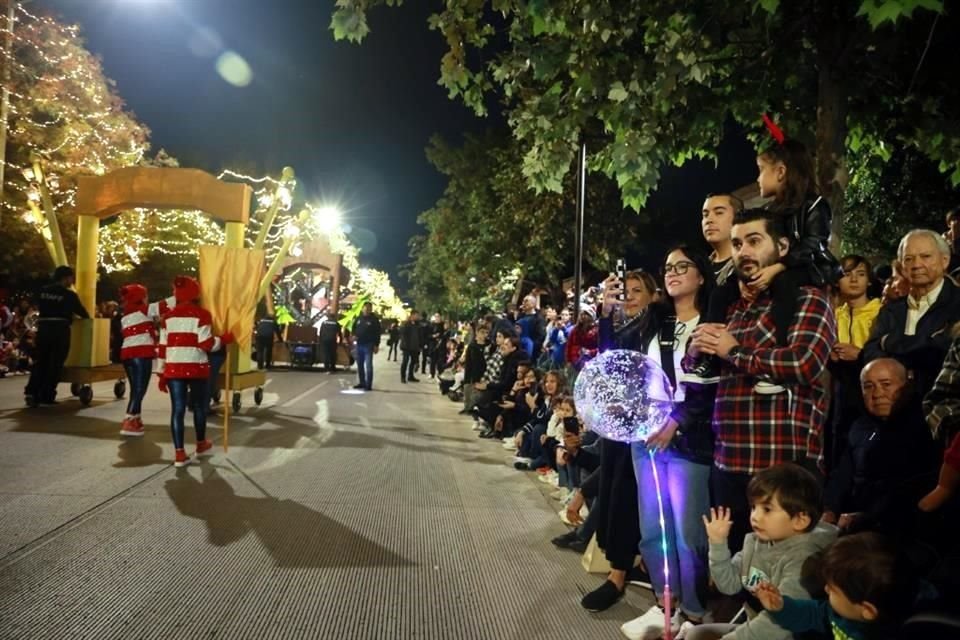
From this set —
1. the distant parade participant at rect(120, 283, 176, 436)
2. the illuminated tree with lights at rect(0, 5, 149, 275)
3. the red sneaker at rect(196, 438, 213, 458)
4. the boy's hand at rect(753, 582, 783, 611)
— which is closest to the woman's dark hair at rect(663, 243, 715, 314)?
the boy's hand at rect(753, 582, 783, 611)

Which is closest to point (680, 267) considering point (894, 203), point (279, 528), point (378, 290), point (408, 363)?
point (279, 528)

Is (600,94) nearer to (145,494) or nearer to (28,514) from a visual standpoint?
(145,494)

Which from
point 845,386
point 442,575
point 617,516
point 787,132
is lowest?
point 442,575

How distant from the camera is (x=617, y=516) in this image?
13.9 feet

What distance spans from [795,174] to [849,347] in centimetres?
137

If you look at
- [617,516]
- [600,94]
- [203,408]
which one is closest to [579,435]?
[617,516]

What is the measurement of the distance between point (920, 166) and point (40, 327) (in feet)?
40.5

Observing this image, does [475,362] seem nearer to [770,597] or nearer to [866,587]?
[770,597]

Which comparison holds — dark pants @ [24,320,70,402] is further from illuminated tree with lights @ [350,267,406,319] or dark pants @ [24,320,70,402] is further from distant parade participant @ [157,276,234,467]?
illuminated tree with lights @ [350,267,406,319]

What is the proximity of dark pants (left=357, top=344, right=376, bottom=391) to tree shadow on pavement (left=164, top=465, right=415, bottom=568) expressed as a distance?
963 cm

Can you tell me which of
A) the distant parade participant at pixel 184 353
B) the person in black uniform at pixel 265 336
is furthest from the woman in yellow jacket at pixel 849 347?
the person in black uniform at pixel 265 336

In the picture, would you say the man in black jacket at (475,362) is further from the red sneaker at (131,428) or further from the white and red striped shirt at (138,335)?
the red sneaker at (131,428)

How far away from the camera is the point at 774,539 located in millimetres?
2961

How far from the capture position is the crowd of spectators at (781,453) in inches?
109
